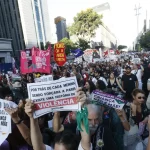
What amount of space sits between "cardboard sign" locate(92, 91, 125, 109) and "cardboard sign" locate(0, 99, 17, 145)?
107cm

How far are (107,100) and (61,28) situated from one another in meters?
99.4

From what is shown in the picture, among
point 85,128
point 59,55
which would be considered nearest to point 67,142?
point 85,128

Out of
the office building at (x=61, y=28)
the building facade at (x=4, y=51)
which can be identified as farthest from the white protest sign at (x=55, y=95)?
the office building at (x=61, y=28)

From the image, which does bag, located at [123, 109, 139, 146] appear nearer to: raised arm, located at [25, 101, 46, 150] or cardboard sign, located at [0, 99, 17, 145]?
raised arm, located at [25, 101, 46, 150]

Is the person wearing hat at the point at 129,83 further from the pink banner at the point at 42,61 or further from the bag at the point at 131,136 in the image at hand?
the bag at the point at 131,136

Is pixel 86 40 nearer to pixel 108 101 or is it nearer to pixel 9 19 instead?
pixel 9 19

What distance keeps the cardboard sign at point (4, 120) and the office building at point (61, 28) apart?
9697 centimetres

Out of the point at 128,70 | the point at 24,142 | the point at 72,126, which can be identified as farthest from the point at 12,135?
the point at 128,70

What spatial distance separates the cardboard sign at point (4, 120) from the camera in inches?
83.7

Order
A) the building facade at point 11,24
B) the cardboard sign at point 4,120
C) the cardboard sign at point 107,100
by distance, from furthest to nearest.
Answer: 1. the building facade at point 11,24
2. the cardboard sign at point 107,100
3. the cardboard sign at point 4,120

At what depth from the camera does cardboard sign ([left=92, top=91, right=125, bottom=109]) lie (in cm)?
245

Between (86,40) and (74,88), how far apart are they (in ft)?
117

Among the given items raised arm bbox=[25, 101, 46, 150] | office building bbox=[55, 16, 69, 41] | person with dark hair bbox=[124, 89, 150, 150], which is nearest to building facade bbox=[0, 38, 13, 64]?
person with dark hair bbox=[124, 89, 150, 150]

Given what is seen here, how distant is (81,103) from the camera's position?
189 centimetres
